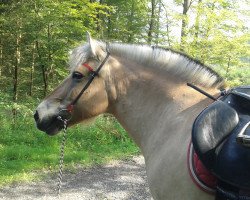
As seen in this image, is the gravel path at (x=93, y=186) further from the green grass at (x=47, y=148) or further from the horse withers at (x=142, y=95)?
the horse withers at (x=142, y=95)

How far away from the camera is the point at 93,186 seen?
6.60 metres

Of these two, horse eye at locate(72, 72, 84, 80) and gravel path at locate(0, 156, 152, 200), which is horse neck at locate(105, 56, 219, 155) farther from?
gravel path at locate(0, 156, 152, 200)

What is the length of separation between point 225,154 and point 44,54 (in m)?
10.1

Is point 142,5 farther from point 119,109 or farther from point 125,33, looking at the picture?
point 119,109

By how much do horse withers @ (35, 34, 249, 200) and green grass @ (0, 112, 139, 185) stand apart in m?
3.88

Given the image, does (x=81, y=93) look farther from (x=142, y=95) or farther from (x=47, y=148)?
(x=47, y=148)

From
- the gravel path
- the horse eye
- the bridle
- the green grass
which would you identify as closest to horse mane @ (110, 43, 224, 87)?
the bridle

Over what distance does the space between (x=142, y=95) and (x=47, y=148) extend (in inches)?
229

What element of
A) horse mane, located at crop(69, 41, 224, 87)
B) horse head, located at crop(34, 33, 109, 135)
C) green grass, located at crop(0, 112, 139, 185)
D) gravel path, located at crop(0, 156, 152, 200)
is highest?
horse mane, located at crop(69, 41, 224, 87)

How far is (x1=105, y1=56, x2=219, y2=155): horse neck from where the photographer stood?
2781 mm

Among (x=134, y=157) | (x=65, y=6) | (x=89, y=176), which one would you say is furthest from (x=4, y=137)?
(x=65, y=6)

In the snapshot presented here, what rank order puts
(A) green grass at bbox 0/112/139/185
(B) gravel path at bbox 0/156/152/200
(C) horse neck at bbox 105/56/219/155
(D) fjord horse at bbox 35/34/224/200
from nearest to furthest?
(D) fjord horse at bbox 35/34/224/200 < (C) horse neck at bbox 105/56/219/155 < (B) gravel path at bbox 0/156/152/200 < (A) green grass at bbox 0/112/139/185

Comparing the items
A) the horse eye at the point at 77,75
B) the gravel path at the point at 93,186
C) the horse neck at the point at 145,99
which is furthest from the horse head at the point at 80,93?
the gravel path at the point at 93,186

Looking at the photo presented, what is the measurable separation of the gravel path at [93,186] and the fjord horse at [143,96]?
3.11m
